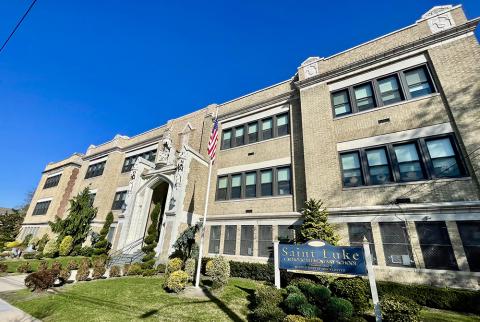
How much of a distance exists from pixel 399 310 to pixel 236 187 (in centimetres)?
1328

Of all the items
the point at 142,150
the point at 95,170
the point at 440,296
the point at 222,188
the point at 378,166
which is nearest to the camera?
the point at 440,296

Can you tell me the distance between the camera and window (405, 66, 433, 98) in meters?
12.8

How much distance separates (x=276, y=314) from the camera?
23.0 ft

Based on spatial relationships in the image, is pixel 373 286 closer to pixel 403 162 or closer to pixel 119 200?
pixel 403 162

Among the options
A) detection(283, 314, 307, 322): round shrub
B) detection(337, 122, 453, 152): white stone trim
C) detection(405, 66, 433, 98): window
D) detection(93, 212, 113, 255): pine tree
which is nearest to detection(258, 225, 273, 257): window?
detection(337, 122, 453, 152): white stone trim

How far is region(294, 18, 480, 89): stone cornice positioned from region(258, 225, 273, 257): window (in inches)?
422

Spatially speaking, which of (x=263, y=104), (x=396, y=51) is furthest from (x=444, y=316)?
(x=263, y=104)

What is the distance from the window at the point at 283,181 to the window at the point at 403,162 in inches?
151

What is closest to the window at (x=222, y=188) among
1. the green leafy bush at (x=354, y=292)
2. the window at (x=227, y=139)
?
the window at (x=227, y=139)

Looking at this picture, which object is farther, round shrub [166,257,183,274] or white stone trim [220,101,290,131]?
white stone trim [220,101,290,131]

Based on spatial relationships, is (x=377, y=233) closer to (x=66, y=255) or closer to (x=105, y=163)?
(x=66, y=255)

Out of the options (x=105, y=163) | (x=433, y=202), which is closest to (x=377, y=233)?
(x=433, y=202)

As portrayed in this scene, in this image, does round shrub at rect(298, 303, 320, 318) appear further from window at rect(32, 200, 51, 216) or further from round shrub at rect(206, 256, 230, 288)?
window at rect(32, 200, 51, 216)

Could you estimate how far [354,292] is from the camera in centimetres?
787
